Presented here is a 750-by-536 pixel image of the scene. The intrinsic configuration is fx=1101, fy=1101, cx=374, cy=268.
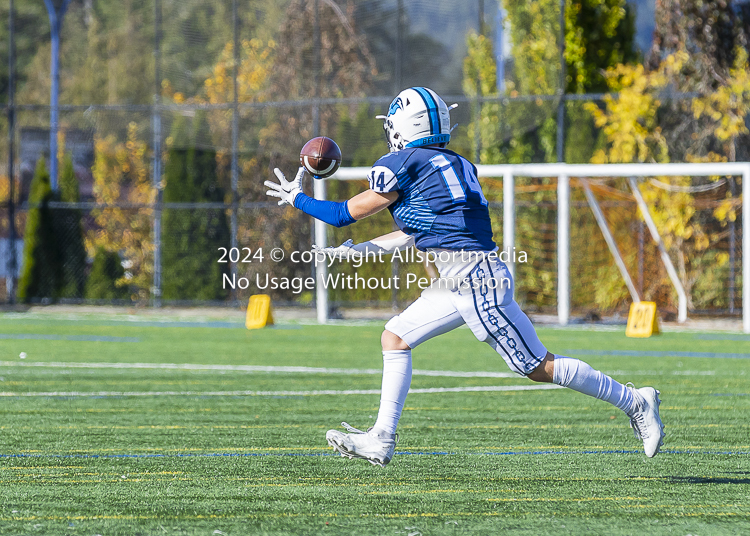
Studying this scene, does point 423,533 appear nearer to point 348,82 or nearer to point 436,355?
point 436,355

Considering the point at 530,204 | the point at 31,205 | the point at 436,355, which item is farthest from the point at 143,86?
the point at 436,355

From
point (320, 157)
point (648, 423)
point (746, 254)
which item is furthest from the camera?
point (746, 254)

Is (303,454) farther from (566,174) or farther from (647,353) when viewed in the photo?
(566,174)

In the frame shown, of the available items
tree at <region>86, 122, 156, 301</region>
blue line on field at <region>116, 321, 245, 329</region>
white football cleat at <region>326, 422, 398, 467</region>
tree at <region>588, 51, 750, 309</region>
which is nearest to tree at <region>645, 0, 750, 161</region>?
tree at <region>588, 51, 750, 309</region>

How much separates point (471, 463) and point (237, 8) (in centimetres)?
1791

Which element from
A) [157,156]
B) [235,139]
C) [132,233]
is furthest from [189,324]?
[132,233]

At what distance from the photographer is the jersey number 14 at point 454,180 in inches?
211

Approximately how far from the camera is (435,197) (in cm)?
537

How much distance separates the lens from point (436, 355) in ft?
42.1

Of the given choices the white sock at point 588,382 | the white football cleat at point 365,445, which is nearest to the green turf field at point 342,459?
the white football cleat at point 365,445

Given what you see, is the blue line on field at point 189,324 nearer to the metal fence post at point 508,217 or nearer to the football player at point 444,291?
the metal fence post at point 508,217

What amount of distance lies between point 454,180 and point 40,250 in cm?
1901

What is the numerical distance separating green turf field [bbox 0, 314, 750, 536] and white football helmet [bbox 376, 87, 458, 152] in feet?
5.54

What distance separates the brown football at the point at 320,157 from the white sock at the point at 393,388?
1.32 metres
